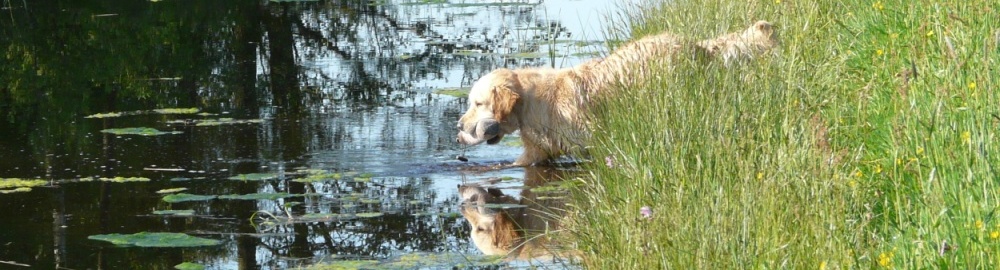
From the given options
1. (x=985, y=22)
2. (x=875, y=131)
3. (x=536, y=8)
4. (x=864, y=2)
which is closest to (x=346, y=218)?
(x=875, y=131)

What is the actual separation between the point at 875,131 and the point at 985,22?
1207 millimetres

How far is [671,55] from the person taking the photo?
8.09 metres

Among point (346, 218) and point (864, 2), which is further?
point (864, 2)

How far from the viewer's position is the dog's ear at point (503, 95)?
8.91m

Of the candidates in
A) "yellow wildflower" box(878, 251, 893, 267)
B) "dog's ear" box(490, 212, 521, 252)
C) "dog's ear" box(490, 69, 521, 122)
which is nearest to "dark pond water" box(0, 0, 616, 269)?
"dog's ear" box(490, 212, 521, 252)

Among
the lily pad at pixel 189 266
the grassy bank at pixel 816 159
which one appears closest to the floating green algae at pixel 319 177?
the grassy bank at pixel 816 159

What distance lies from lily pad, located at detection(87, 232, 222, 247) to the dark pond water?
0.06 m

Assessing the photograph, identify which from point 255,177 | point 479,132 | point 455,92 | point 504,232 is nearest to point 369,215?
point 504,232

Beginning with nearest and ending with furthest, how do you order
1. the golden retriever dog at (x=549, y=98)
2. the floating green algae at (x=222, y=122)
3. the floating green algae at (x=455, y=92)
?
the golden retriever dog at (x=549, y=98) < the floating green algae at (x=222, y=122) < the floating green algae at (x=455, y=92)

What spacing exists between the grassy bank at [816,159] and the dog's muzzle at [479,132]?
808 mm

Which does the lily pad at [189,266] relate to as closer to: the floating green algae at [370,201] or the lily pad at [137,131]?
the floating green algae at [370,201]

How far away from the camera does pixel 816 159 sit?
5211 millimetres

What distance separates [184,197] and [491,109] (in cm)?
219

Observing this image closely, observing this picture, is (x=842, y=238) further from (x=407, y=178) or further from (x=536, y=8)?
(x=536, y=8)
